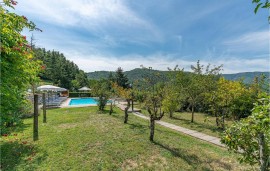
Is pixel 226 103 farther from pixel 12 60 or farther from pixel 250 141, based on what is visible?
pixel 12 60

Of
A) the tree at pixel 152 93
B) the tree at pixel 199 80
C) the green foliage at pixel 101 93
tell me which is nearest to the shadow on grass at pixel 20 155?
the tree at pixel 152 93

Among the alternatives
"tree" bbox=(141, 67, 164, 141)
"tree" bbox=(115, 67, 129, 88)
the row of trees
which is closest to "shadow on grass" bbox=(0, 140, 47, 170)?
the row of trees

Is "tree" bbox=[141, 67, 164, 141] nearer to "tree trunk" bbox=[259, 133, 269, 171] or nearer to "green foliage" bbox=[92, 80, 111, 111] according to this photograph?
"tree trunk" bbox=[259, 133, 269, 171]

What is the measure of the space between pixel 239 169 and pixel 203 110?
14.9 m

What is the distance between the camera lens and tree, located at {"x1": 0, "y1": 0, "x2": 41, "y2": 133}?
4102mm

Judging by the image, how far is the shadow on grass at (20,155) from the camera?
534cm

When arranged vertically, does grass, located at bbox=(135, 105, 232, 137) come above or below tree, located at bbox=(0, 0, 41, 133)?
below

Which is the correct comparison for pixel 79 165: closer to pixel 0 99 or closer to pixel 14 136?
pixel 0 99

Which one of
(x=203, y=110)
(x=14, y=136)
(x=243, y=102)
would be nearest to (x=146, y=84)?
(x=14, y=136)

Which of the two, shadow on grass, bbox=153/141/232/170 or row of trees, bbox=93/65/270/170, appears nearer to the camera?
row of trees, bbox=93/65/270/170

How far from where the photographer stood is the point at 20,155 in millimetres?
6078

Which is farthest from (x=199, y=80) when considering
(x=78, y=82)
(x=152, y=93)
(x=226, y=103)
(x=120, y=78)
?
(x=78, y=82)

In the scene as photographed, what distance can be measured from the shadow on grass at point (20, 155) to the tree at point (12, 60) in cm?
153

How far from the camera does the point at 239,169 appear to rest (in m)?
5.64
